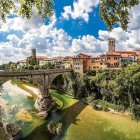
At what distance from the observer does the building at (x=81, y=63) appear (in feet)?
238

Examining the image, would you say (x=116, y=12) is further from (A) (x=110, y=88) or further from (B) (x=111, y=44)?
(B) (x=111, y=44)

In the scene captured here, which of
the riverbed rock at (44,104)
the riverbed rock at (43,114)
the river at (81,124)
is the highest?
the riverbed rock at (44,104)

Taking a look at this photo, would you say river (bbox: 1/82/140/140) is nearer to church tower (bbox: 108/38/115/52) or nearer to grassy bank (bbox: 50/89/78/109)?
grassy bank (bbox: 50/89/78/109)

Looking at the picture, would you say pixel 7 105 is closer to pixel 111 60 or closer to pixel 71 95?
pixel 71 95

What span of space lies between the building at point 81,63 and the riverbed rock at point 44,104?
25.8 metres

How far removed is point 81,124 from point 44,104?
10067 mm

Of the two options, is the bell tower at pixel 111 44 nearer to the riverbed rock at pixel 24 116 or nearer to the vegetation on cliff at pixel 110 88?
the vegetation on cliff at pixel 110 88

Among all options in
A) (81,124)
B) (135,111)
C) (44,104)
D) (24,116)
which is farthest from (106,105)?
(24,116)

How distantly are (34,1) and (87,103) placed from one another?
42.8 meters

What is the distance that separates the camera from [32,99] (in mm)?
51688

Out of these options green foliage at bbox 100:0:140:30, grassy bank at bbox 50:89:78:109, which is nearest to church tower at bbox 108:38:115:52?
grassy bank at bbox 50:89:78:109

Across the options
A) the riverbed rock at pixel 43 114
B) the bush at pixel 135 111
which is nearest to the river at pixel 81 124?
the riverbed rock at pixel 43 114

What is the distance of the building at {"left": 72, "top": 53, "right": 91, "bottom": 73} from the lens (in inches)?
2857

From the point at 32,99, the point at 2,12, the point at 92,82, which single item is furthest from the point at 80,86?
the point at 2,12
